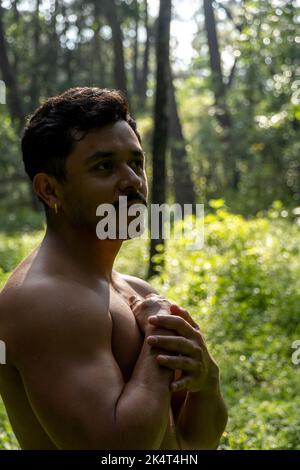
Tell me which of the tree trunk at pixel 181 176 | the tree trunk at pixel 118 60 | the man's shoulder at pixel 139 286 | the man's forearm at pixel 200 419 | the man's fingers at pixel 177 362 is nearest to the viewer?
the man's fingers at pixel 177 362

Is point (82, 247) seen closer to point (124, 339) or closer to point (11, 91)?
point (124, 339)

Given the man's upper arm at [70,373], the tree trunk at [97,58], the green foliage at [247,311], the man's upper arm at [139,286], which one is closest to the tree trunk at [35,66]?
the tree trunk at [97,58]

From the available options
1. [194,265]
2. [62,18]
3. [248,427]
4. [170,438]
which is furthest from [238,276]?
[62,18]

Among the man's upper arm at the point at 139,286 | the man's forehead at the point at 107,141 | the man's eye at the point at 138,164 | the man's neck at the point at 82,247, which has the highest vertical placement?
the man's forehead at the point at 107,141

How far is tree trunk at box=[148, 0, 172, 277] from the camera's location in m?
10.3

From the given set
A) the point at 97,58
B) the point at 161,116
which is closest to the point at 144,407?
the point at 161,116

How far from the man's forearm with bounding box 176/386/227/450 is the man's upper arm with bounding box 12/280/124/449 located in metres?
0.42

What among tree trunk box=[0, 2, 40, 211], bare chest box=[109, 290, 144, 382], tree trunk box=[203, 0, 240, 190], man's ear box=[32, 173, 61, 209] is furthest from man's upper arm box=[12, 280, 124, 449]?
tree trunk box=[203, 0, 240, 190]

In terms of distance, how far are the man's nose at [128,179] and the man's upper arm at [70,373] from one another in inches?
14.2

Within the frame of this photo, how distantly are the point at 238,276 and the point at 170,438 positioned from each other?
628 centimetres

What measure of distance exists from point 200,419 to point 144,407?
18.5 inches

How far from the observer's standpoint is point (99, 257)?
199 centimetres

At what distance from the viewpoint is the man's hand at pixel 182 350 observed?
1.81 m

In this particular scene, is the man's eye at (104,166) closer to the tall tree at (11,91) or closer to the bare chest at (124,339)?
the bare chest at (124,339)
